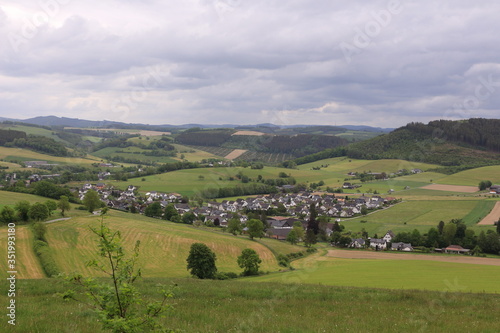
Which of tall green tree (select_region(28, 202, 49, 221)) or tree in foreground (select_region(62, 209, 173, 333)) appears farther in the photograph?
tall green tree (select_region(28, 202, 49, 221))

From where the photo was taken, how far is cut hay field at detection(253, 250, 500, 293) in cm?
2861

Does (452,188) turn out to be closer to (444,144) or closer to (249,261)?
(444,144)

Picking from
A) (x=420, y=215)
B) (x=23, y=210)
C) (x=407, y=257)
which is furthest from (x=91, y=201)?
(x=420, y=215)

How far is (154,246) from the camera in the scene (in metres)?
49.8

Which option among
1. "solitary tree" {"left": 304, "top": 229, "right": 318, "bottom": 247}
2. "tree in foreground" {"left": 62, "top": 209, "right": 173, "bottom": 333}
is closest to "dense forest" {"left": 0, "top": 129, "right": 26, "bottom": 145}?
"solitary tree" {"left": 304, "top": 229, "right": 318, "bottom": 247}

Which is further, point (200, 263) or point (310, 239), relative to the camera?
point (310, 239)

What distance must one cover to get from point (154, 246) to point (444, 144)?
15681cm

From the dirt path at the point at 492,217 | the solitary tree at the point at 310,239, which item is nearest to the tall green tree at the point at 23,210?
the solitary tree at the point at 310,239

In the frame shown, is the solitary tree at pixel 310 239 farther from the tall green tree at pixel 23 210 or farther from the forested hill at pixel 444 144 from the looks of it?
the forested hill at pixel 444 144

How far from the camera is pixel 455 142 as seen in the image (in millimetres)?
169000

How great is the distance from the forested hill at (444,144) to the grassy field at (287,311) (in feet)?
496

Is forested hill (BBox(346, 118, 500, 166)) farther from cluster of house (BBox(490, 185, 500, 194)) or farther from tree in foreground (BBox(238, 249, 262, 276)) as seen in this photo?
tree in foreground (BBox(238, 249, 262, 276))


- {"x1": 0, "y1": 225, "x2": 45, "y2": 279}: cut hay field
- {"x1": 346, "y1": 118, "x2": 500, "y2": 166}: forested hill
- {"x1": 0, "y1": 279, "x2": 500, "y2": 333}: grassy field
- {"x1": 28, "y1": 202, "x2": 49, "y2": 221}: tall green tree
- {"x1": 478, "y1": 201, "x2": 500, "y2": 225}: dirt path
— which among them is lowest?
{"x1": 0, "y1": 225, "x2": 45, "y2": 279}: cut hay field

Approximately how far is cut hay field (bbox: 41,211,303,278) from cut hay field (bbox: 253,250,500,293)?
23.9 ft
